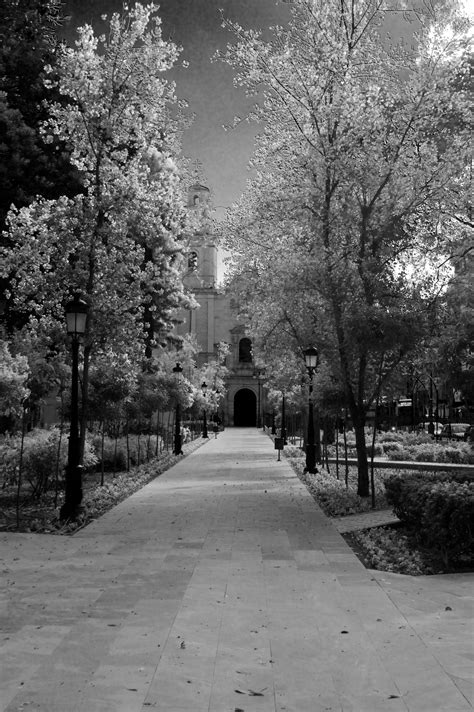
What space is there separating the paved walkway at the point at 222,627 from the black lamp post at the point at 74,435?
4.80 ft

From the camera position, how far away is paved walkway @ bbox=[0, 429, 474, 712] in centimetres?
431

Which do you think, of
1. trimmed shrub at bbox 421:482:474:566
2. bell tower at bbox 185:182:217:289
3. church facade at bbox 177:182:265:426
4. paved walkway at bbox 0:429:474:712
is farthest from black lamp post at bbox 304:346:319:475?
church facade at bbox 177:182:265:426

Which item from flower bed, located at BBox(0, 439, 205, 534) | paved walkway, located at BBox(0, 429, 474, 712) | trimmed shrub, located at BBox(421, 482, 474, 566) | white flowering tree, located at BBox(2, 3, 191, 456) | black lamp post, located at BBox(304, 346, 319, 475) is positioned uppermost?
white flowering tree, located at BBox(2, 3, 191, 456)

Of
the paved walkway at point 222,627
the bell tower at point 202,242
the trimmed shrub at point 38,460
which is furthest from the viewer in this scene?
the bell tower at point 202,242

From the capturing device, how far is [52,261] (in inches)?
608

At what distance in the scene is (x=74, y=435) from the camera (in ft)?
38.9

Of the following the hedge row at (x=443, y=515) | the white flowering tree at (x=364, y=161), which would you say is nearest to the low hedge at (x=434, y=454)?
the white flowering tree at (x=364, y=161)

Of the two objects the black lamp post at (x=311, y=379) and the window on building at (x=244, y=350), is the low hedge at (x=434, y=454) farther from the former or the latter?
the window on building at (x=244, y=350)

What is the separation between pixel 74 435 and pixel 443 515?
20.8 feet

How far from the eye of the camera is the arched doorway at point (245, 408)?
272ft

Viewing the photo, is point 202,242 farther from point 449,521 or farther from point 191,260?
point 449,521

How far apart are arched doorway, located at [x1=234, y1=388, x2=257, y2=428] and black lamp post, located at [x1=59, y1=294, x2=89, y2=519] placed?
7023cm

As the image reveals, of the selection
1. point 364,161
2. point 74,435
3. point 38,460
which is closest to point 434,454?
point 364,161

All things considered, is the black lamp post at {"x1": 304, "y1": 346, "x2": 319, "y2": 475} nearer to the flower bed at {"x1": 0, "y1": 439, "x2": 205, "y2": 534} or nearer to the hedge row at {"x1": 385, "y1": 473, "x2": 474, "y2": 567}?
the flower bed at {"x1": 0, "y1": 439, "x2": 205, "y2": 534}
